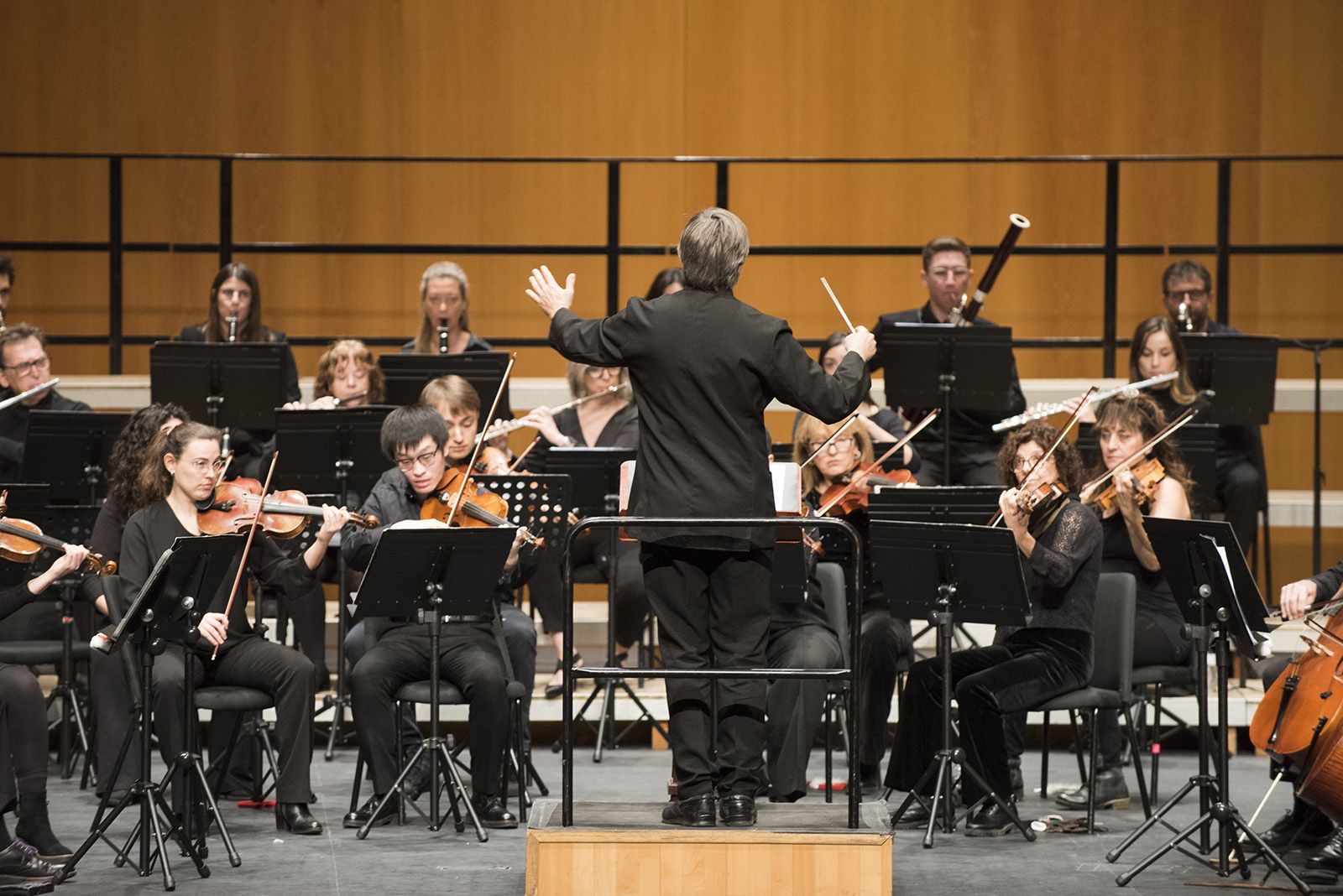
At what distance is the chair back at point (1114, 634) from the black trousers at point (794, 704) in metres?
0.74

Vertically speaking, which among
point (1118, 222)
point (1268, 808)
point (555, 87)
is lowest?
point (1268, 808)

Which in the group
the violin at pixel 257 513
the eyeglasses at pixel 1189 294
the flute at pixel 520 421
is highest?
the eyeglasses at pixel 1189 294

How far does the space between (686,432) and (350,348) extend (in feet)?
9.01

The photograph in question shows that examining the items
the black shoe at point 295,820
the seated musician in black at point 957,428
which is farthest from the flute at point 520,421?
the black shoe at point 295,820

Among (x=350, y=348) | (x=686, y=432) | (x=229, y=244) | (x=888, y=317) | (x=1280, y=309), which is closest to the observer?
(x=686, y=432)

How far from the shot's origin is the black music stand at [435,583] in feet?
14.9

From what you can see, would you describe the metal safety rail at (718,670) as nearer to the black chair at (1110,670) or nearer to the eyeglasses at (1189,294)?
the black chair at (1110,670)

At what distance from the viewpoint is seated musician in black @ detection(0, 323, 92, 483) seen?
596cm

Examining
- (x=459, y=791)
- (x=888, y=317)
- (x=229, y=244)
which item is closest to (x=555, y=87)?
(x=229, y=244)

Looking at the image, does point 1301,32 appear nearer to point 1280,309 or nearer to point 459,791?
point 1280,309

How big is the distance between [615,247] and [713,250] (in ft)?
13.2

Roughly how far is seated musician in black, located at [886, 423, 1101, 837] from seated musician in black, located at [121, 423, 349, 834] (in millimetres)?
1699

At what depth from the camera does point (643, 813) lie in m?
3.75

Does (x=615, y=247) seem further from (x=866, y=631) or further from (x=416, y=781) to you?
(x=416, y=781)
